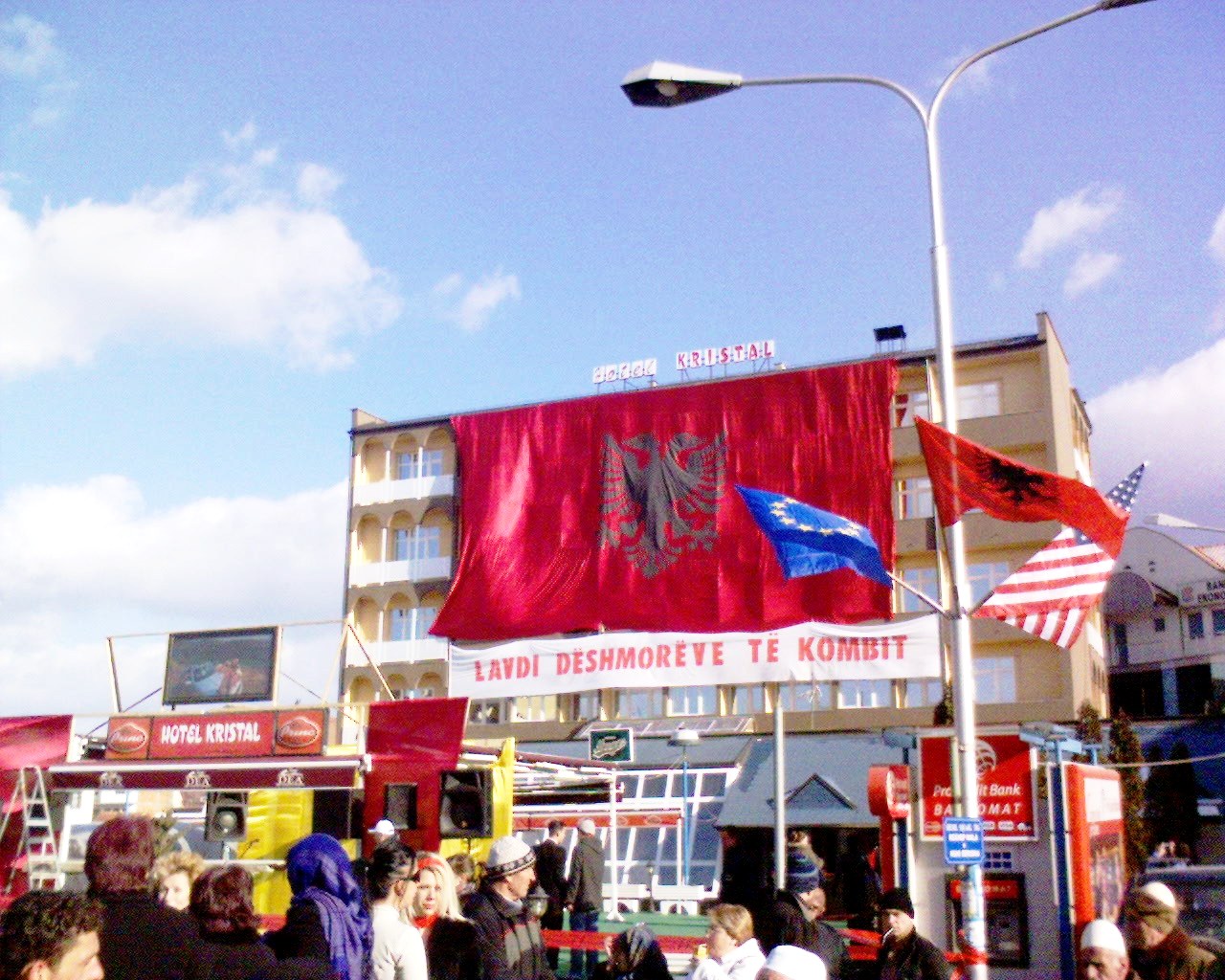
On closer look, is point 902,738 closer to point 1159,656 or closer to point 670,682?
point 670,682

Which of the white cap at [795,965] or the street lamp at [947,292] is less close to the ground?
the street lamp at [947,292]

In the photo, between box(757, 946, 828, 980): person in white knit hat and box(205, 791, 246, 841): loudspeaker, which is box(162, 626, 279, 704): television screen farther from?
box(757, 946, 828, 980): person in white knit hat

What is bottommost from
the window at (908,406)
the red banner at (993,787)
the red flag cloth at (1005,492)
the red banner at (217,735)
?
the red banner at (993,787)

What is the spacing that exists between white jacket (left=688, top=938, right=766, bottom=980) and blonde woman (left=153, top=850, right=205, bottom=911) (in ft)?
8.78

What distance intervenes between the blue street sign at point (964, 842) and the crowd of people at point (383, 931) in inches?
49.9

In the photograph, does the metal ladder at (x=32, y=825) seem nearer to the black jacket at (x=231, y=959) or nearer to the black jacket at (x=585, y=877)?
the black jacket at (x=585, y=877)

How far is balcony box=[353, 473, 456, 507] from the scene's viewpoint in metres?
50.6

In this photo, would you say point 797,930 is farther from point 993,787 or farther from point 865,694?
point 865,694

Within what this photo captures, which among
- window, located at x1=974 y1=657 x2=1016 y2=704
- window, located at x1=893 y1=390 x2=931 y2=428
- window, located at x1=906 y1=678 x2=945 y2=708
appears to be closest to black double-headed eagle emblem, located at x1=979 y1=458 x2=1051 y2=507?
window, located at x1=974 y1=657 x2=1016 y2=704

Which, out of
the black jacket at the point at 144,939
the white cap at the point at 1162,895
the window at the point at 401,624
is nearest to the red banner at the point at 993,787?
the white cap at the point at 1162,895

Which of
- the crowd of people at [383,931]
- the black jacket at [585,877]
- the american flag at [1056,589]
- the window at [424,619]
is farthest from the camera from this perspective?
the window at [424,619]

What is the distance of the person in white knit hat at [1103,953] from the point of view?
19.4 ft

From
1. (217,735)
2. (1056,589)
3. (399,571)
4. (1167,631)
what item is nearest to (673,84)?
(1056,589)

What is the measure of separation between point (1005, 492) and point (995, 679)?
3029cm
